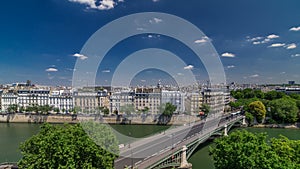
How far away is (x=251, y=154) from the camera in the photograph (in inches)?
319

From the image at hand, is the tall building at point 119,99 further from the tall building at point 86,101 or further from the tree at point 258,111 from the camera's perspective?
the tree at point 258,111

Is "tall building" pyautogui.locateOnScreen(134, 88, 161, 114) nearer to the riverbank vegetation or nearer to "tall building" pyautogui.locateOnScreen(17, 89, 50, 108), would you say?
the riverbank vegetation

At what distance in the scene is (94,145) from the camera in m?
8.23

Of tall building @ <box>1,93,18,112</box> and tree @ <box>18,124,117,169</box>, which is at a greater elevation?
tall building @ <box>1,93,18,112</box>

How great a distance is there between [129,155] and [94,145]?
5194mm

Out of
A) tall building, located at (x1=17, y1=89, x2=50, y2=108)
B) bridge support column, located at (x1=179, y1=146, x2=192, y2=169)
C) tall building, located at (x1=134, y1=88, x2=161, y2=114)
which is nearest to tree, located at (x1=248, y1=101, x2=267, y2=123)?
tall building, located at (x1=134, y1=88, x2=161, y2=114)

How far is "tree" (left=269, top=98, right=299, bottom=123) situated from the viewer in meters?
30.7

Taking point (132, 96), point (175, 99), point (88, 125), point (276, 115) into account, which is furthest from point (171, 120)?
point (88, 125)

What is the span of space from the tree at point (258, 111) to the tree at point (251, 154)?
2479cm

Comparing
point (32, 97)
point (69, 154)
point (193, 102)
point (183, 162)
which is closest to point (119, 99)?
point (193, 102)

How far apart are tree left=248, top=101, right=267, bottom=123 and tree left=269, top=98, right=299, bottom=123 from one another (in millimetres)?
1140

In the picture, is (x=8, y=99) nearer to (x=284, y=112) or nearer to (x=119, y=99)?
(x=119, y=99)

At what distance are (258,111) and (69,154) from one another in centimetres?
3086

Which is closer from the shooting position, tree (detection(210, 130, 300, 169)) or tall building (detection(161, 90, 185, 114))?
tree (detection(210, 130, 300, 169))
